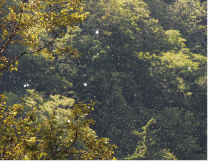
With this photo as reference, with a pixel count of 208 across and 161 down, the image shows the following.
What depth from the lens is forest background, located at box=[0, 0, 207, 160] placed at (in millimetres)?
22062

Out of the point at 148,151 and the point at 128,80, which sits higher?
the point at 128,80

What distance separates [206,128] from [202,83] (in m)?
4.03

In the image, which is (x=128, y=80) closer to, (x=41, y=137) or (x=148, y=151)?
(x=148, y=151)

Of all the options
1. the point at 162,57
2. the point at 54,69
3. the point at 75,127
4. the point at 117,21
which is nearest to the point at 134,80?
the point at 162,57

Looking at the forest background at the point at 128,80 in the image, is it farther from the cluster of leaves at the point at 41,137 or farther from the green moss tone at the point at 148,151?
the cluster of leaves at the point at 41,137

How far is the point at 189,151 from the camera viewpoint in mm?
21922

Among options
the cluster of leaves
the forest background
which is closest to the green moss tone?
the forest background

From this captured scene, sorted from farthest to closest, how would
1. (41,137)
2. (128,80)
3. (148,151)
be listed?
(128,80) < (148,151) < (41,137)

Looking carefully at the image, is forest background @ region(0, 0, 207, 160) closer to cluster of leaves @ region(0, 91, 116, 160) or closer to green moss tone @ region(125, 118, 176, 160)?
green moss tone @ region(125, 118, 176, 160)

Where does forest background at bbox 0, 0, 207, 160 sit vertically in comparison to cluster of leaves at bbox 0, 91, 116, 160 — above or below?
below

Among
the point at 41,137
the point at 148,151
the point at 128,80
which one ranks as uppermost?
the point at 41,137

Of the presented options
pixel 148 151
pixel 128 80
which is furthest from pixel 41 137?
pixel 128 80

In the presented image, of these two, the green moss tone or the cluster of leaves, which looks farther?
the green moss tone

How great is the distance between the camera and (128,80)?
2466 centimetres
